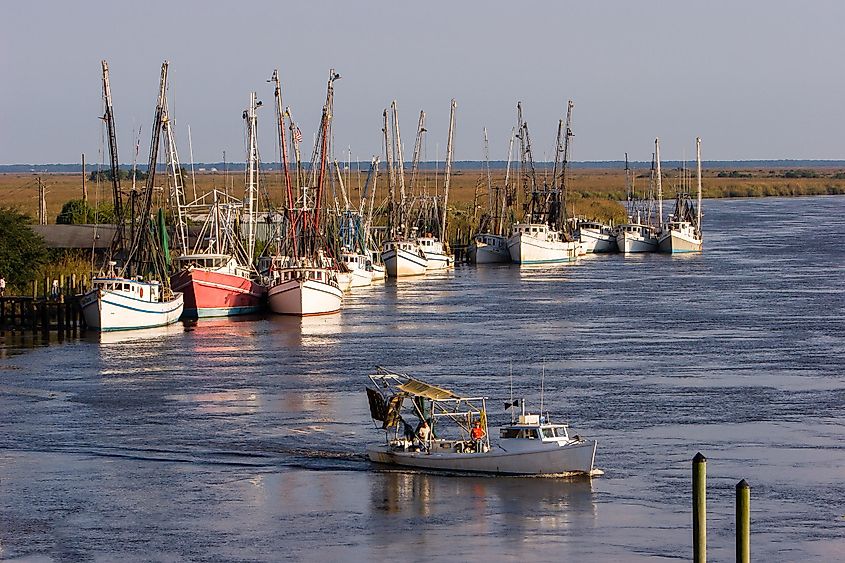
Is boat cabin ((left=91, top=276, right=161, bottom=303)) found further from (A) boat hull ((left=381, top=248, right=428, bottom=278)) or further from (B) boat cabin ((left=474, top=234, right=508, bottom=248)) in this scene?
(B) boat cabin ((left=474, top=234, right=508, bottom=248))

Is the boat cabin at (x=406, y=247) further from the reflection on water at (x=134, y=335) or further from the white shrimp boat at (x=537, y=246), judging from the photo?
the reflection on water at (x=134, y=335)

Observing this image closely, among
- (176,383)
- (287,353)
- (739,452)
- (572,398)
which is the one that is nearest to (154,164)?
(287,353)

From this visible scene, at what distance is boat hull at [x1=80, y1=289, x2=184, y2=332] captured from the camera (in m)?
79.1

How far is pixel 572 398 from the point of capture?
56906mm

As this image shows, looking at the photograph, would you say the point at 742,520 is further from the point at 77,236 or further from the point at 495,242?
the point at 495,242

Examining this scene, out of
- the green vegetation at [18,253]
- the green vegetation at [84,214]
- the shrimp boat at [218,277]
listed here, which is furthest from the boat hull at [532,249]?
the green vegetation at [18,253]

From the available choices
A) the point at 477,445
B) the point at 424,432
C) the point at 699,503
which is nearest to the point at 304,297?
the point at 424,432

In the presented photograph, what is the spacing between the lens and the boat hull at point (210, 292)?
3479 inches

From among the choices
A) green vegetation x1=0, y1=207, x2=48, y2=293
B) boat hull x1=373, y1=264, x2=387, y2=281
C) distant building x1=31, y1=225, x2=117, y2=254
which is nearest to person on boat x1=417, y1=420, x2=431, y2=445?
green vegetation x1=0, y1=207, x2=48, y2=293

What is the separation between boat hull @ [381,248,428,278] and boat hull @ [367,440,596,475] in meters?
76.8

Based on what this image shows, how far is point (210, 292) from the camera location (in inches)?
3504

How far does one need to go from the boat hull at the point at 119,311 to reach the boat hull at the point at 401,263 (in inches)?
1521

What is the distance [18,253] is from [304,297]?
15.9 m

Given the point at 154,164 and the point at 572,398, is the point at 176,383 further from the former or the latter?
the point at 154,164
